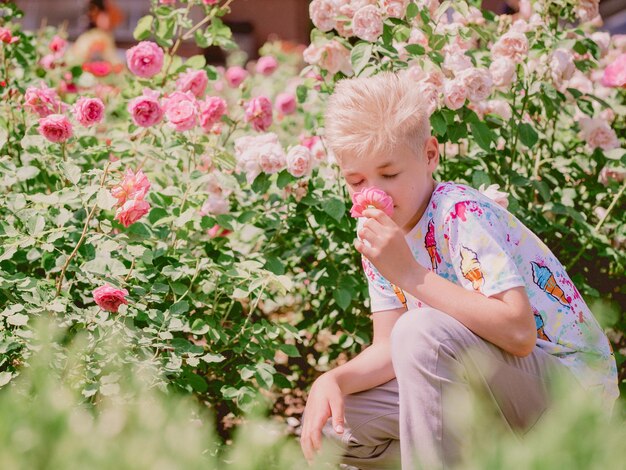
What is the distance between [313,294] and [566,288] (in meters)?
1.06

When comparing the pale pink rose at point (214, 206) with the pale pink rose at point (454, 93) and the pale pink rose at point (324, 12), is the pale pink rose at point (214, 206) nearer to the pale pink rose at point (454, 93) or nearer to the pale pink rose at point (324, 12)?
the pale pink rose at point (324, 12)

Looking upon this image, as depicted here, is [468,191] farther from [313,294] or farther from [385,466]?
[313,294]

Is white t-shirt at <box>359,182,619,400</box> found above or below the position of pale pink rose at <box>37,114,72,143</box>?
below

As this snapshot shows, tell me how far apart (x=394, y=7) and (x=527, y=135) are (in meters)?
0.58

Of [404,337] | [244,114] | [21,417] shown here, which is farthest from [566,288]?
[21,417]

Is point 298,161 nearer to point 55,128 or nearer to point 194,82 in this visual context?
point 194,82

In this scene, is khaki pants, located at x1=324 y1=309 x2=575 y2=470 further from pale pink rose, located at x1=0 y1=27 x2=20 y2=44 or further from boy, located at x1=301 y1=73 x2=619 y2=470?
pale pink rose, located at x1=0 y1=27 x2=20 y2=44

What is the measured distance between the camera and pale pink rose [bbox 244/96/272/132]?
273 cm

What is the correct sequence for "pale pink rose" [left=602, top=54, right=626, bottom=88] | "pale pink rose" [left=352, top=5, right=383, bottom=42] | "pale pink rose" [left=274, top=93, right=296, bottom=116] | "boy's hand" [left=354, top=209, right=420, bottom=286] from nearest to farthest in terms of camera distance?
"boy's hand" [left=354, top=209, right=420, bottom=286]
"pale pink rose" [left=352, top=5, right=383, bottom=42]
"pale pink rose" [left=602, top=54, right=626, bottom=88]
"pale pink rose" [left=274, top=93, right=296, bottom=116]

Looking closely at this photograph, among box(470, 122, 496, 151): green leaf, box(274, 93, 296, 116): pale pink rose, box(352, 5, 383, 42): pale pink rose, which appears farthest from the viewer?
box(274, 93, 296, 116): pale pink rose

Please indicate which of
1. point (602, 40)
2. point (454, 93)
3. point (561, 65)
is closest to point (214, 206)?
point (454, 93)

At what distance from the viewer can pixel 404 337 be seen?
187 centimetres

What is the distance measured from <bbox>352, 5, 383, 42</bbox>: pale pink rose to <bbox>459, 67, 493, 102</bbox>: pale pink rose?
282 mm

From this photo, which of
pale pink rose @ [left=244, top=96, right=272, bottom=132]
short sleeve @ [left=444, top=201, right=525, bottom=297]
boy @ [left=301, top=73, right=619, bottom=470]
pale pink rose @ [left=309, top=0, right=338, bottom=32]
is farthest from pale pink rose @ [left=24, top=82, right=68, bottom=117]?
short sleeve @ [left=444, top=201, right=525, bottom=297]
